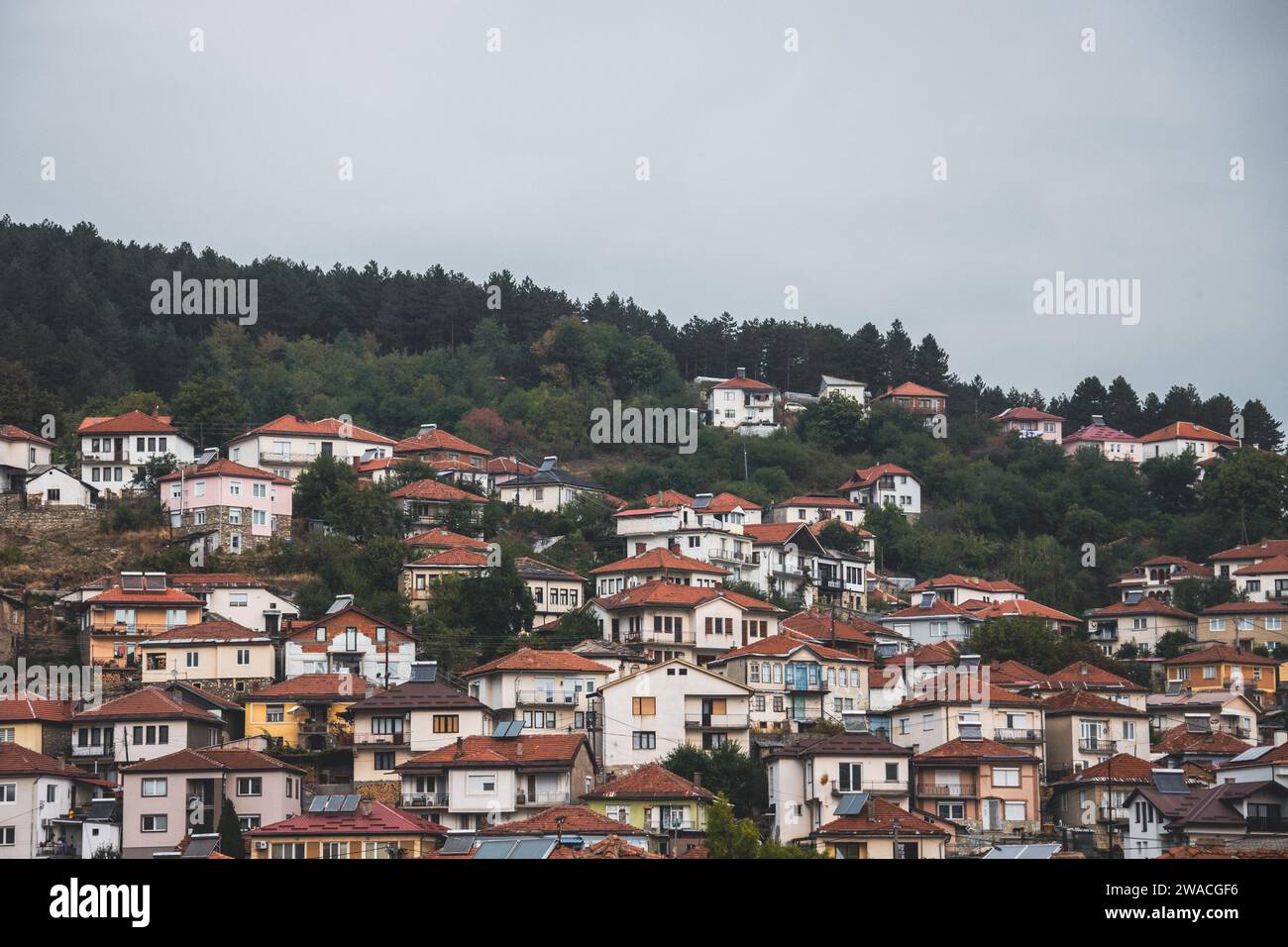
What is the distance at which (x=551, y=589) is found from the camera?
247 feet

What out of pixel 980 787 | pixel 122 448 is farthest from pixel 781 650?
pixel 122 448

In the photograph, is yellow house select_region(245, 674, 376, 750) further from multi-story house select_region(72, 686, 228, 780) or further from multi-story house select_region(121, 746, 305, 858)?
multi-story house select_region(121, 746, 305, 858)

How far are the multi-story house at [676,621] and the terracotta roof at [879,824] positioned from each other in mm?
19647

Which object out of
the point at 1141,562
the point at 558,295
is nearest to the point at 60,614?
the point at 1141,562

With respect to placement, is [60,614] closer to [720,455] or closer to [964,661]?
[964,661]

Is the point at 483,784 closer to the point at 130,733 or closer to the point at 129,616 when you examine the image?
the point at 130,733

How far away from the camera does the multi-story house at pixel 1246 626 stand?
81312mm

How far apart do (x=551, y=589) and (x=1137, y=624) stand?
2669cm

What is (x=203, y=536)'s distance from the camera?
251 ft

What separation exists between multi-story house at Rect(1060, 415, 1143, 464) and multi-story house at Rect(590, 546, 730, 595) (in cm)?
4876

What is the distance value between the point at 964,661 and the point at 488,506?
2848cm

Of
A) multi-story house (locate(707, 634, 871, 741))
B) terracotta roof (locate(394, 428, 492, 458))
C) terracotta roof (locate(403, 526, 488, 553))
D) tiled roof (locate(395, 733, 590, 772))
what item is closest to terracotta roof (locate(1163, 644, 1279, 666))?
multi-story house (locate(707, 634, 871, 741))

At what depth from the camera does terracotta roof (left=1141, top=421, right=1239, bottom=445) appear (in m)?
122

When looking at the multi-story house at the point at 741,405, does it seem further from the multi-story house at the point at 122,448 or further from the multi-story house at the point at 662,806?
the multi-story house at the point at 662,806
